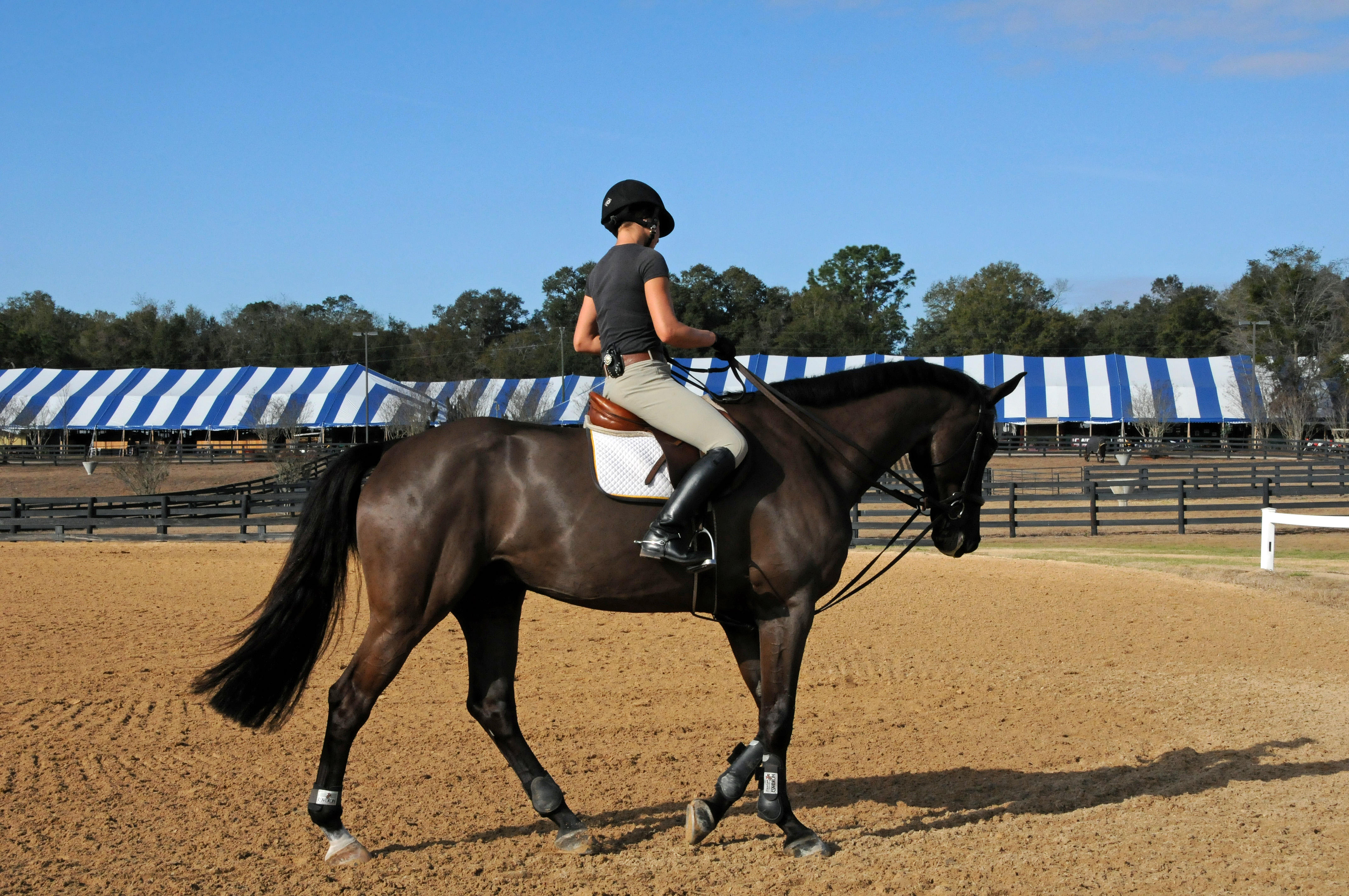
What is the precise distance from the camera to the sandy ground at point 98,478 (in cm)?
3788

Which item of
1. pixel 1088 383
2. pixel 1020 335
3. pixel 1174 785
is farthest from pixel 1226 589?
pixel 1020 335

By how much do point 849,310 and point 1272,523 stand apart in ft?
248

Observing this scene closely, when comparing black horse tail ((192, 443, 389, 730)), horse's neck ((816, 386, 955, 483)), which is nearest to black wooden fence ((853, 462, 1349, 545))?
horse's neck ((816, 386, 955, 483))

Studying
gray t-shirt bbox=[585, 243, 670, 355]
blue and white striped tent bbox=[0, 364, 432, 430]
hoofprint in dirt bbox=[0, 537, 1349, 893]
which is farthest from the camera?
blue and white striped tent bbox=[0, 364, 432, 430]

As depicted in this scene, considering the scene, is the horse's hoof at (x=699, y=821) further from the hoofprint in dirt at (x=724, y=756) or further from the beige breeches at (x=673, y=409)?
the beige breeches at (x=673, y=409)

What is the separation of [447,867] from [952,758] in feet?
10.8

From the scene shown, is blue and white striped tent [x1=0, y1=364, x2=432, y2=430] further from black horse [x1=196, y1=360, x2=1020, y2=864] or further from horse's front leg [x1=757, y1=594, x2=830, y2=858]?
horse's front leg [x1=757, y1=594, x2=830, y2=858]

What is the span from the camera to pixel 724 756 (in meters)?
6.21

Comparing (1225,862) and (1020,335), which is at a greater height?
(1020,335)

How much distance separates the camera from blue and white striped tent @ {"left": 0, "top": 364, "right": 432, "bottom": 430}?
188ft

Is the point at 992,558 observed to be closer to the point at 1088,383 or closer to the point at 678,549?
the point at 678,549

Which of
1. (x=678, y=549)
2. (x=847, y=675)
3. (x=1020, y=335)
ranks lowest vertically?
(x=847, y=675)

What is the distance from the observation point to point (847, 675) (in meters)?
8.41

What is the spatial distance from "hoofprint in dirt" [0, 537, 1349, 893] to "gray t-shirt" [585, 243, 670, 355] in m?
2.32
